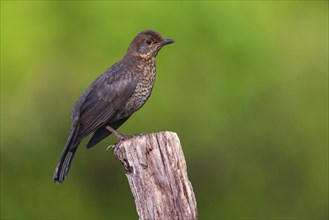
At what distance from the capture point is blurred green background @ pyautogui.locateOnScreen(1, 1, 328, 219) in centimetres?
1364

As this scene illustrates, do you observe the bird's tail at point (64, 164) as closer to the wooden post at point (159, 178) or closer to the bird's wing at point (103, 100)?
the bird's wing at point (103, 100)

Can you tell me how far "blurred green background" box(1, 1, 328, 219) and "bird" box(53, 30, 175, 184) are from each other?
287 centimetres

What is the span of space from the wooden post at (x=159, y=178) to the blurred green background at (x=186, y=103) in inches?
195

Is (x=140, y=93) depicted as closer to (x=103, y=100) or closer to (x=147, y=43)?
(x=103, y=100)

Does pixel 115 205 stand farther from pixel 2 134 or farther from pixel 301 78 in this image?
pixel 301 78

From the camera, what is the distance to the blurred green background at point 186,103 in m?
13.6

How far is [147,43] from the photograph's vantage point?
10.5 metres

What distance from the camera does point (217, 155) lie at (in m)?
14.4

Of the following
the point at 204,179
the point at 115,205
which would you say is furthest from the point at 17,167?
the point at 204,179

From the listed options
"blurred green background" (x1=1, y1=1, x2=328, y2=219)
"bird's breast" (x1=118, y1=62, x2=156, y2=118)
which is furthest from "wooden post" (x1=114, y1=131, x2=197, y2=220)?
"blurred green background" (x1=1, y1=1, x2=328, y2=219)

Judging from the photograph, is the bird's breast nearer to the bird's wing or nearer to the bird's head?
the bird's wing

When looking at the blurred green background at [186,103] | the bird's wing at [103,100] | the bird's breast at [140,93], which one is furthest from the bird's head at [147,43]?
the blurred green background at [186,103]

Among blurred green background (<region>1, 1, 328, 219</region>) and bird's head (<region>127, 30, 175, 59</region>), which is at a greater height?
bird's head (<region>127, 30, 175, 59</region>)

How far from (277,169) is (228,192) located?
1058 millimetres
